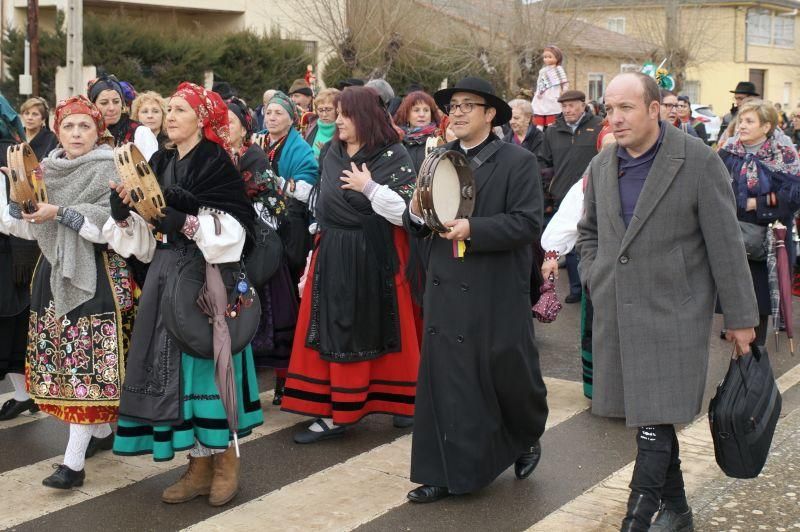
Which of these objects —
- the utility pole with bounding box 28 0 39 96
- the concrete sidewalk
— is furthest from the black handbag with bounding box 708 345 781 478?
the utility pole with bounding box 28 0 39 96

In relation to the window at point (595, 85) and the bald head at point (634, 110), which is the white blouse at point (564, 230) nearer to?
the bald head at point (634, 110)

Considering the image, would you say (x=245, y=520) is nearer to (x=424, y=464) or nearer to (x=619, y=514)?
(x=424, y=464)

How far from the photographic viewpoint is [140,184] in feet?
15.0

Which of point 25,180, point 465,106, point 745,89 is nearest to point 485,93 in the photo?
point 465,106

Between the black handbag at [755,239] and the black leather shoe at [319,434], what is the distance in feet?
11.8

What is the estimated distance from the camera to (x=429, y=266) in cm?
505

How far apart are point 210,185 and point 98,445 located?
72.8 inches

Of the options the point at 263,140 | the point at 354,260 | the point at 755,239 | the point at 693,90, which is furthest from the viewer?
the point at 693,90

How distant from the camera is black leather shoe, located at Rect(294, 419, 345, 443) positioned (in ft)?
19.8

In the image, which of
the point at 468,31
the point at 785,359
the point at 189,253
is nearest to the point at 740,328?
the point at 189,253

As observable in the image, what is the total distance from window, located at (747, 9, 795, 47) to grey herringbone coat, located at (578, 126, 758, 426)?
5277 centimetres

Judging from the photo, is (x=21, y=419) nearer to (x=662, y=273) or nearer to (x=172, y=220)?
(x=172, y=220)

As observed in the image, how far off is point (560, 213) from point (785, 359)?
9.70ft

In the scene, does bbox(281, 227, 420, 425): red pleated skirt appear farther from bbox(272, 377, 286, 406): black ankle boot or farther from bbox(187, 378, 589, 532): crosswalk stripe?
bbox(272, 377, 286, 406): black ankle boot
